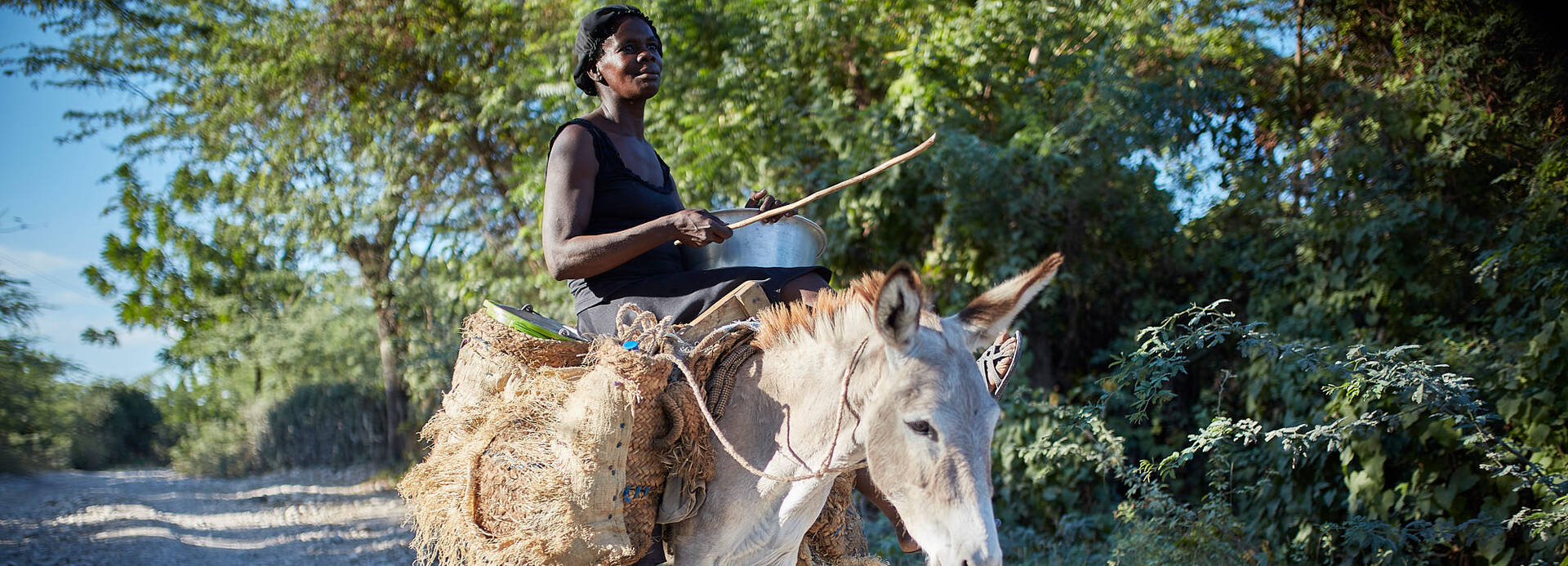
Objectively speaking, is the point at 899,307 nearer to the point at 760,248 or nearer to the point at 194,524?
the point at 760,248

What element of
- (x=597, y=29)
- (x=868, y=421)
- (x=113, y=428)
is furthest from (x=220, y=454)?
(x=868, y=421)

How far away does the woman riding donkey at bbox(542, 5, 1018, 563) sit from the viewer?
2527 mm

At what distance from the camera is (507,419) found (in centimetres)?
243

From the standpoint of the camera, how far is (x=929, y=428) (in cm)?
200

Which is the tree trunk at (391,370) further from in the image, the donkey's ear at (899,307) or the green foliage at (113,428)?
the donkey's ear at (899,307)

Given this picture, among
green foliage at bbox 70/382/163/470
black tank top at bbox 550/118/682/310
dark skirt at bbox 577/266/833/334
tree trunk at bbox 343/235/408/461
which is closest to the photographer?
dark skirt at bbox 577/266/833/334

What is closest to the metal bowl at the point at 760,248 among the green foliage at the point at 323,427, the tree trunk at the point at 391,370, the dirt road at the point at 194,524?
the dirt road at the point at 194,524

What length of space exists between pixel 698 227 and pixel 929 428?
821mm

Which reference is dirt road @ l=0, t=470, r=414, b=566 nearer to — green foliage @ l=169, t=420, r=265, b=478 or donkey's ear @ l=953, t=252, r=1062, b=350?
green foliage @ l=169, t=420, r=265, b=478

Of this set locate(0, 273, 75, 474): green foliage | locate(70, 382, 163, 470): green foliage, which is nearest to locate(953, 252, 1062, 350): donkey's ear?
locate(0, 273, 75, 474): green foliage

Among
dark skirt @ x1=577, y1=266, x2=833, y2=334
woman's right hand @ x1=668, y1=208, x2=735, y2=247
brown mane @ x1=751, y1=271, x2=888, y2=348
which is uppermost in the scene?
woman's right hand @ x1=668, y1=208, x2=735, y2=247

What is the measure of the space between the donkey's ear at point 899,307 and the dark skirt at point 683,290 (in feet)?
2.12

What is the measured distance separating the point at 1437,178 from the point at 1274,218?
1044 millimetres

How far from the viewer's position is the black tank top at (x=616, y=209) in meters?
2.75
